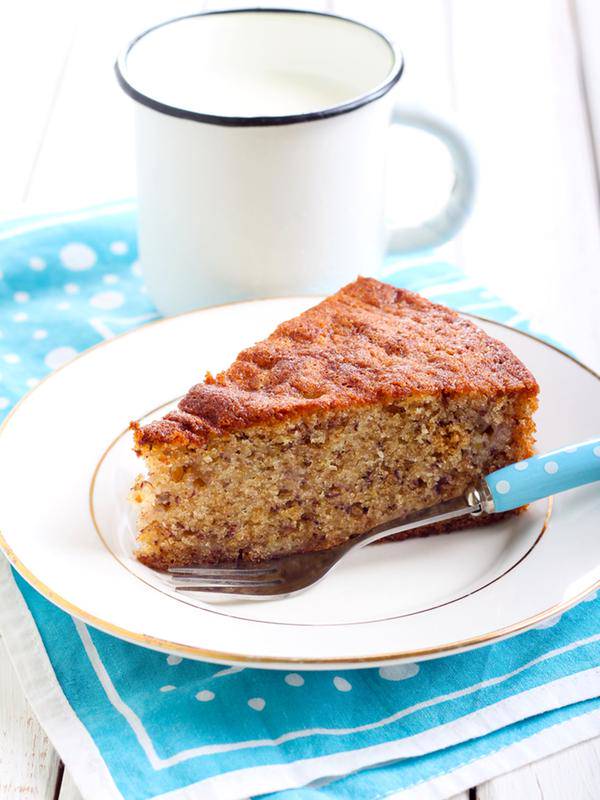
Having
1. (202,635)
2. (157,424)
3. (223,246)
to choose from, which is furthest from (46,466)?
(223,246)

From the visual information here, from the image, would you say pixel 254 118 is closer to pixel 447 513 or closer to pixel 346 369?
pixel 346 369

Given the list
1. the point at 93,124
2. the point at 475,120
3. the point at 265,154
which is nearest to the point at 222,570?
the point at 265,154

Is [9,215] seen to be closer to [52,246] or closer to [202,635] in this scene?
[52,246]

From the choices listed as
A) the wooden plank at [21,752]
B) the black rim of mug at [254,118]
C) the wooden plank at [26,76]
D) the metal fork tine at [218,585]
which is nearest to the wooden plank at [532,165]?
the black rim of mug at [254,118]

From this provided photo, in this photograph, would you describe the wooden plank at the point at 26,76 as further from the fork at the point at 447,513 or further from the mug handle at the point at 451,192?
the fork at the point at 447,513

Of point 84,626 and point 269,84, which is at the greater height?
point 269,84

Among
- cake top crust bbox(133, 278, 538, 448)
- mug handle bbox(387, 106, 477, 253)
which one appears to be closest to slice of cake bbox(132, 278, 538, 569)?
cake top crust bbox(133, 278, 538, 448)
